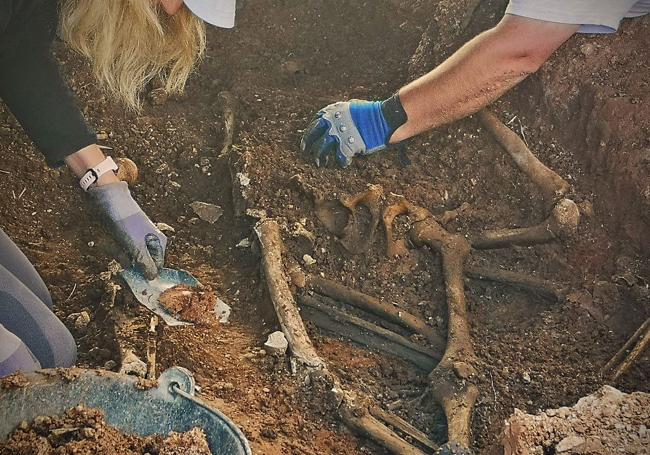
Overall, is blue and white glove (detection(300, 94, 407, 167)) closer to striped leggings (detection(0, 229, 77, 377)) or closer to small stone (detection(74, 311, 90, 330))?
small stone (detection(74, 311, 90, 330))

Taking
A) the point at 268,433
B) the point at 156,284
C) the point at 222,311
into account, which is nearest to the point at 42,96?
the point at 156,284

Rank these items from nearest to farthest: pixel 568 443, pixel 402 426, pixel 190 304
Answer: pixel 568 443
pixel 402 426
pixel 190 304

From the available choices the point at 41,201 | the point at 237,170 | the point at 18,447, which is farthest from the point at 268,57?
the point at 18,447

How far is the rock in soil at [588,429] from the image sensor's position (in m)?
1.90

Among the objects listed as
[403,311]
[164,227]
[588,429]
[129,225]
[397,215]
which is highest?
[129,225]

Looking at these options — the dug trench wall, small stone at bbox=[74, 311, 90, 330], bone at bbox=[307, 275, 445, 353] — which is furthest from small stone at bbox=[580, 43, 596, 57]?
small stone at bbox=[74, 311, 90, 330]

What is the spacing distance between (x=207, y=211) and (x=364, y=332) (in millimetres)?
941

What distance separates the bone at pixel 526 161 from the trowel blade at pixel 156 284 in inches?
59.6

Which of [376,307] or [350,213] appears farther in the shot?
[350,213]

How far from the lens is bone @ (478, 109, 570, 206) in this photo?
3.03 meters

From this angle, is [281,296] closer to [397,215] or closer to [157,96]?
[397,215]

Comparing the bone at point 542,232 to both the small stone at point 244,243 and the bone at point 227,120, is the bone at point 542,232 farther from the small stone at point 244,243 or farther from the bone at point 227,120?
the bone at point 227,120

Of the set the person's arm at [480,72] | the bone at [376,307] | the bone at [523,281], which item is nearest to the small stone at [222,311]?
the bone at [376,307]

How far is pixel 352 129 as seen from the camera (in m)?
3.18
